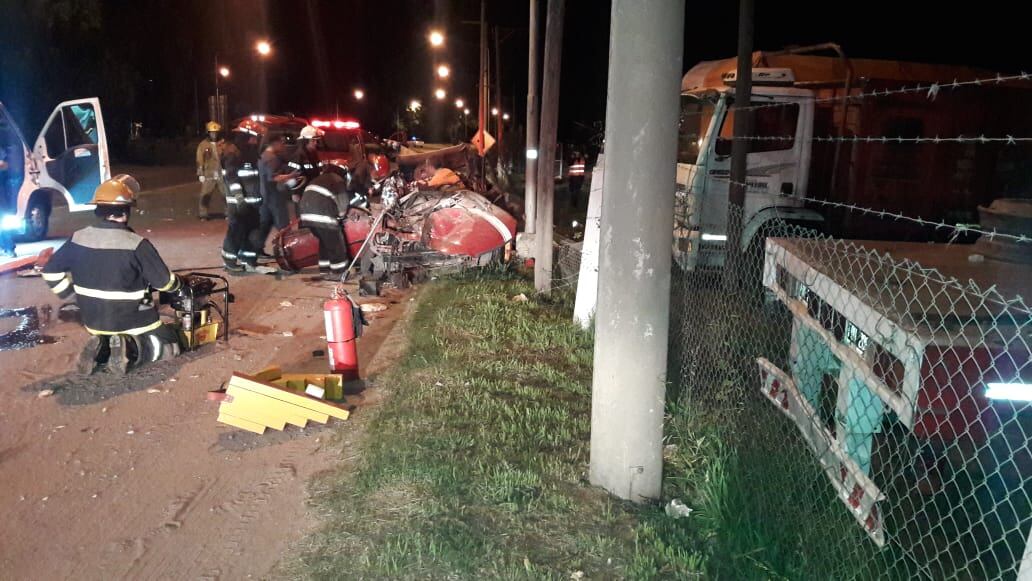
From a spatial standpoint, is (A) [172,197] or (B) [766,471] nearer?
(B) [766,471]

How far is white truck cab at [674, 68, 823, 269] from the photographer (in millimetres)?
9438

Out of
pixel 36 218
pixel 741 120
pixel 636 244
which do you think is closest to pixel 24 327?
pixel 36 218

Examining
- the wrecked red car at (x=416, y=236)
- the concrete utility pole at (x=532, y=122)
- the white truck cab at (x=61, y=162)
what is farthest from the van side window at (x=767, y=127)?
the white truck cab at (x=61, y=162)

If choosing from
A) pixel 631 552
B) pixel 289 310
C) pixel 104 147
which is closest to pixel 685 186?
pixel 289 310

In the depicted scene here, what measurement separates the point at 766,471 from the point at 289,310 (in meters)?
5.77

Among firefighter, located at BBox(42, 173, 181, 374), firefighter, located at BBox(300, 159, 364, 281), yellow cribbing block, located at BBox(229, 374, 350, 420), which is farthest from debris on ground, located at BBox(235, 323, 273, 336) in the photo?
yellow cribbing block, located at BBox(229, 374, 350, 420)

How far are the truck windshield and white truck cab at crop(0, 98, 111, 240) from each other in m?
8.57

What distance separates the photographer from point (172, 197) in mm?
19734

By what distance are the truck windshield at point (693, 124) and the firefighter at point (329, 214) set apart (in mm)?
4204

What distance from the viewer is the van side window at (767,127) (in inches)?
377

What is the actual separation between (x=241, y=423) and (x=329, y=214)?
4.81m

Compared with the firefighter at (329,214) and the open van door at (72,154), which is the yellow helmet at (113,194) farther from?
the open van door at (72,154)

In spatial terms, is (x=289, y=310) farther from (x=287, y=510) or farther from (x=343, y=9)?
(x=343, y=9)

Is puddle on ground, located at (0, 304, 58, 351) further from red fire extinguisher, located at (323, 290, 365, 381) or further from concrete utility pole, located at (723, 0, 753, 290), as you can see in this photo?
concrete utility pole, located at (723, 0, 753, 290)
